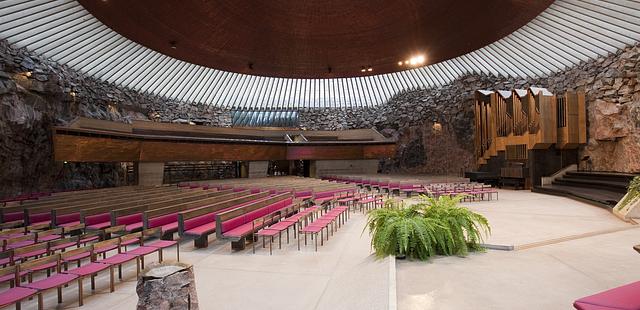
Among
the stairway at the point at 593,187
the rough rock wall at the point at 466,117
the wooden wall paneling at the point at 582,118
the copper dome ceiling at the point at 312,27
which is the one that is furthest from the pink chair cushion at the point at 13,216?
the wooden wall paneling at the point at 582,118

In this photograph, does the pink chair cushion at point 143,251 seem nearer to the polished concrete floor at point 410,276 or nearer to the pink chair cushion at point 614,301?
the polished concrete floor at point 410,276

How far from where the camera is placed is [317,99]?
108ft

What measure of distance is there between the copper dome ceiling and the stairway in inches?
278

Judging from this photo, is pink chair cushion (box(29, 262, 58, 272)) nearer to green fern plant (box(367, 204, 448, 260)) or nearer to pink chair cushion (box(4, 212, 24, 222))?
green fern plant (box(367, 204, 448, 260))

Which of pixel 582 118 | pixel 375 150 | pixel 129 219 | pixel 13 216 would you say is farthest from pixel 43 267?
pixel 375 150

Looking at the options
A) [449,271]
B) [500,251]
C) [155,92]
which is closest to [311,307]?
[449,271]

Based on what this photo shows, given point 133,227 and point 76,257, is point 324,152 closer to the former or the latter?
point 133,227

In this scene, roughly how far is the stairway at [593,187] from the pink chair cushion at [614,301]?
9602 mm

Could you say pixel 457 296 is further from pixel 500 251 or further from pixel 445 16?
pixel 445 16

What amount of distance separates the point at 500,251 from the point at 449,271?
158 centimetres

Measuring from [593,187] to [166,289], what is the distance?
17.0m

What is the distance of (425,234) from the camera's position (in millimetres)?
4875

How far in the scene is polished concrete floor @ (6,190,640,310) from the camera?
3553mm

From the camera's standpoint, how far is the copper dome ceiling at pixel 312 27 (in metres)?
12.1
